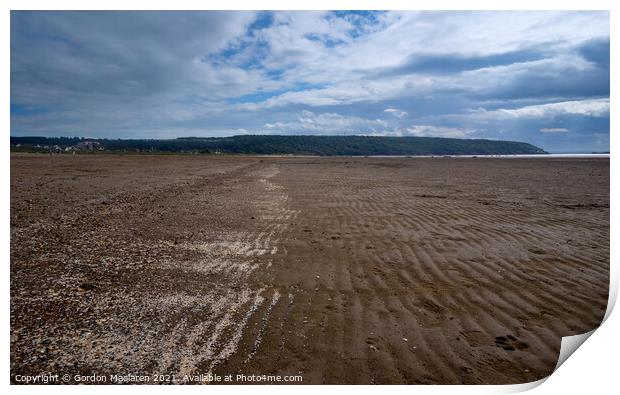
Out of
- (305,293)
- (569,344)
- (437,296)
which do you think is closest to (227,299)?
(305,293)

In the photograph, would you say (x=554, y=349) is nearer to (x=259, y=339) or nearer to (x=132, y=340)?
(x=259, y=339)

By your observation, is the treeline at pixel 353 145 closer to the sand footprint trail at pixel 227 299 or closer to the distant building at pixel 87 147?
the distant building at pixel 87 147

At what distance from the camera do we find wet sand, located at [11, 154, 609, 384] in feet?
12.2

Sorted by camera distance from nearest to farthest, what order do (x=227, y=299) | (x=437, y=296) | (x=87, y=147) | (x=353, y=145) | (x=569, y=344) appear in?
(x=569, y=344) < (x=227, y=299) < (x=437, y=296) < (x=87, y=147) < (x=353, y=145)

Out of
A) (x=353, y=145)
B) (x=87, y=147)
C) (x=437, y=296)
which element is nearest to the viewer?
(x=437, y=296)

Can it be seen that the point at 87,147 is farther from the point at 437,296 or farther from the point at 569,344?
the point at 569,344

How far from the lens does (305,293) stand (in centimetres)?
546

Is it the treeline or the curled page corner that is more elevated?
the treeline

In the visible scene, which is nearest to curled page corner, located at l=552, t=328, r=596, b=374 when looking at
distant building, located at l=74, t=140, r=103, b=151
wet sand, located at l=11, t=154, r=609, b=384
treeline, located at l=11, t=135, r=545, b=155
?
wet sand, located at l=11, t=154, r=609, b=384

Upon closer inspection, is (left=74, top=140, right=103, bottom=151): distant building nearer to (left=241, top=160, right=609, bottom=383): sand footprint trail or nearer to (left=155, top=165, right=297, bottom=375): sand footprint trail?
(left=155, top=165, right=297, bottom=375): sand footprint trail

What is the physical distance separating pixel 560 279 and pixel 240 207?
9.52 meters

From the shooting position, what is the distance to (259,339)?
4117mm

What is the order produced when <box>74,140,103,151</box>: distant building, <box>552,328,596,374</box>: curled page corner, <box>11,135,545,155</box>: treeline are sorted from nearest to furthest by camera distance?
<box>552,328,596,374</box>: curled page corner
<box>74,140,103,151</box>: distant building
<box>11,135,545,155</box>: treeline

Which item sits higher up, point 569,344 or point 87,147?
point 87,147
